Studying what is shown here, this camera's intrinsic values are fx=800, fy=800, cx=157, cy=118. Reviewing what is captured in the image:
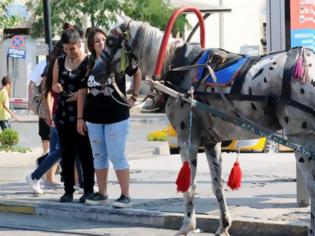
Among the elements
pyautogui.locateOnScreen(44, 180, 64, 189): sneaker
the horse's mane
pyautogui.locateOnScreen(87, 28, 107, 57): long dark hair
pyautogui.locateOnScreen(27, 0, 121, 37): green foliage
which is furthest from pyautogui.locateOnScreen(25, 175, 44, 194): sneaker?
pyautogui.locateOnScreen(27, 0, 121, 37): green foliage

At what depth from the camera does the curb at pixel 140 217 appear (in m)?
8.45

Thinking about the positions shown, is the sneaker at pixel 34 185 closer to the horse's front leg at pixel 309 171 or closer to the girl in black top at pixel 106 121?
the girl in black top at pixel 106 121

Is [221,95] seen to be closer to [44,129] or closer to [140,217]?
[140,217]

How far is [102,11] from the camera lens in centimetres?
3978

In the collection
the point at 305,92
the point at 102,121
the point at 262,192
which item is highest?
the point at 305,92

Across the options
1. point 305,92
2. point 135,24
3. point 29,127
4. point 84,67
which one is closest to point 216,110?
point 305,92

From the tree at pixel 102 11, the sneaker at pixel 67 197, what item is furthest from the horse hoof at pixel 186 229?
the tree at pixel 102 11

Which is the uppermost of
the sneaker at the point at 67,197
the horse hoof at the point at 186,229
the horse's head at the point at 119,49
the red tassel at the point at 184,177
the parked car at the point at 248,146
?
the horse's head at the point at 119,49

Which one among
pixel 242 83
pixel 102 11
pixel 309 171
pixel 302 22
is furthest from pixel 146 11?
pixel 309 171

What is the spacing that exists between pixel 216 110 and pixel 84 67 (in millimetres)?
3110

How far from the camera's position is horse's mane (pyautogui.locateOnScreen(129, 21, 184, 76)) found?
816 cm

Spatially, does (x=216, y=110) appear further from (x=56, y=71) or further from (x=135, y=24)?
(x=56, y=71)

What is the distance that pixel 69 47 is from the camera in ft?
33.2

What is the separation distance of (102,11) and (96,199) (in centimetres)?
3046
